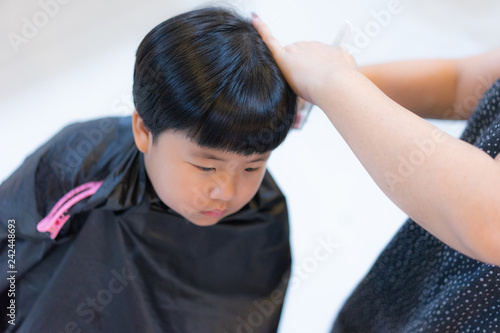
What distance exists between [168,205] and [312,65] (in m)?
0.45

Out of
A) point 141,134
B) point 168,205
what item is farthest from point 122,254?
point 141,134

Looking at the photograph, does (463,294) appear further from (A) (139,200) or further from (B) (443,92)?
(A) (139,200)

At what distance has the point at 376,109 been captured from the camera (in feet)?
2.38

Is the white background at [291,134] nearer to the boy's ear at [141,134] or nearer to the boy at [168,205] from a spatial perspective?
the boy at [168,205]

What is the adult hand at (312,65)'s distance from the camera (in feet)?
2.61

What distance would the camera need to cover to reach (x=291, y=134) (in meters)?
1.94

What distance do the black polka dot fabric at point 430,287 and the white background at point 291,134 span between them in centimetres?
62

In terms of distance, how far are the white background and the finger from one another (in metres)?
0.78

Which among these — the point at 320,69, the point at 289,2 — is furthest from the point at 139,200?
the point at 289,2

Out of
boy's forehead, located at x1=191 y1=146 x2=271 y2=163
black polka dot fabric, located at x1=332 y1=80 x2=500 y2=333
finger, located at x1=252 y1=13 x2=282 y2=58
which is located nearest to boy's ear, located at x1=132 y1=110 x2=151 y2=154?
boy's forehead, located at x1=191 y1=146 x2=271 y2=163

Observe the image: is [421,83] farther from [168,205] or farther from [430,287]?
[168,205]

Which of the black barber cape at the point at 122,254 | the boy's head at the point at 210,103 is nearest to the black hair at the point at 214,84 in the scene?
the boy's head at the point at 210,103

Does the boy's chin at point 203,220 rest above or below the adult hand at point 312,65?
below

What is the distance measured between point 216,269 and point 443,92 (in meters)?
0.63
